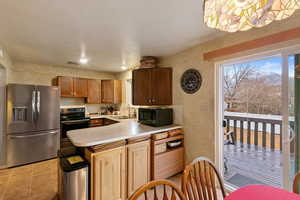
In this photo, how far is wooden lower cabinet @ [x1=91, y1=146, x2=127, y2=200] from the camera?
1558 mm

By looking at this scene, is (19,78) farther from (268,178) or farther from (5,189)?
(268,178)

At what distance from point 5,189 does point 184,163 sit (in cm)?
288

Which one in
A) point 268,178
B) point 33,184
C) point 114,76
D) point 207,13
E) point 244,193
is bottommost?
point 33,184

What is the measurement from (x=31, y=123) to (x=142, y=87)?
239 cm

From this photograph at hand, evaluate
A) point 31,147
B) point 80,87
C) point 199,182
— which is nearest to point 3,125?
point 31,147

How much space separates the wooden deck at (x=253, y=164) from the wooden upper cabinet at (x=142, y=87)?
5.79 ft

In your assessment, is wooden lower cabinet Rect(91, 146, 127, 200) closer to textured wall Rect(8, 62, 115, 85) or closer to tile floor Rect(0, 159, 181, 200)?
tile floor Rect(0, 159, 181, 200)

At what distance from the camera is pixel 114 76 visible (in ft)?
16.0

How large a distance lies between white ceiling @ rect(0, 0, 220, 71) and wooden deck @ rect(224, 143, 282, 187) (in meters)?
2.18

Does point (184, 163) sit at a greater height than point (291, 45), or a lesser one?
lesser

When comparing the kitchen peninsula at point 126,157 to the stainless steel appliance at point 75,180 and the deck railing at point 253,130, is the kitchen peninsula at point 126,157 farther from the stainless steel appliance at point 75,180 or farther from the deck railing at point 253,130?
the deck railing at point 253,130

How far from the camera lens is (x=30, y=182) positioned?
2.24 m

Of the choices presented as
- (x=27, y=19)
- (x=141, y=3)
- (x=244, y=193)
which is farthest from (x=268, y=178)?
(x=27, y=19)

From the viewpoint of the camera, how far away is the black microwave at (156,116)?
8.23 feet
